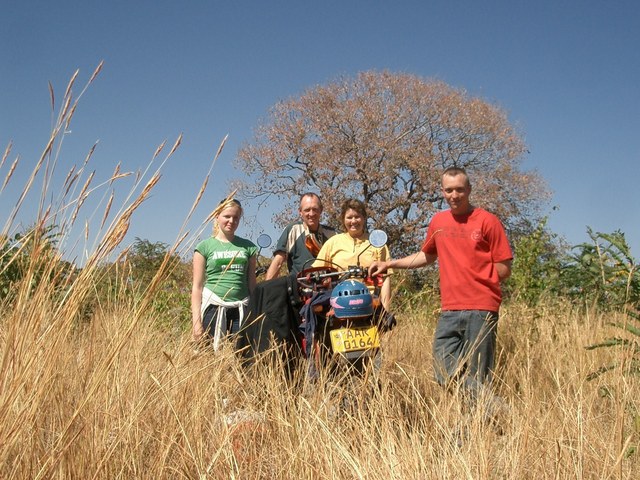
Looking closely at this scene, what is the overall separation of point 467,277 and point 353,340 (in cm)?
104

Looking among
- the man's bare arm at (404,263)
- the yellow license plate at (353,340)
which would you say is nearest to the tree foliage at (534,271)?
the man's bare arm at (404,263)

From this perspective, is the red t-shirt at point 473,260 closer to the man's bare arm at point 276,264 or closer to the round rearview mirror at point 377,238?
the round rearview mirror at point 377,238

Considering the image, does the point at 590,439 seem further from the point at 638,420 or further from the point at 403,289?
the point at 403,289

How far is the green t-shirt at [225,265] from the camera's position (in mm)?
4941

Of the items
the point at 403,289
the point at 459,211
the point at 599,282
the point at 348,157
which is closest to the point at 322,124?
the point at 348,157

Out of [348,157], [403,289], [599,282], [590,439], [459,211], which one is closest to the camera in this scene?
[590,439]

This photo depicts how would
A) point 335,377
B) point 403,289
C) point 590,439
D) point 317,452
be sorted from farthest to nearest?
1. point 403,289
2. point 335,377
3. point 590,439
4. point 317,452

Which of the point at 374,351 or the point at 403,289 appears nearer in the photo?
the point at 374,351

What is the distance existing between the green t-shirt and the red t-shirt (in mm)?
1557

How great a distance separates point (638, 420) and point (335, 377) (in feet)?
4.65

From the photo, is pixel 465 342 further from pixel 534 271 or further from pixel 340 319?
pixel 534 271

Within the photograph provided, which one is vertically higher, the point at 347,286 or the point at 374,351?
the point at 347,286

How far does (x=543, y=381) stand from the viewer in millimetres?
4430

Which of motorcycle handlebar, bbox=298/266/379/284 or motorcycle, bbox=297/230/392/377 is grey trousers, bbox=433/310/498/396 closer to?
motorcycle, bbox=297/230/392/377
